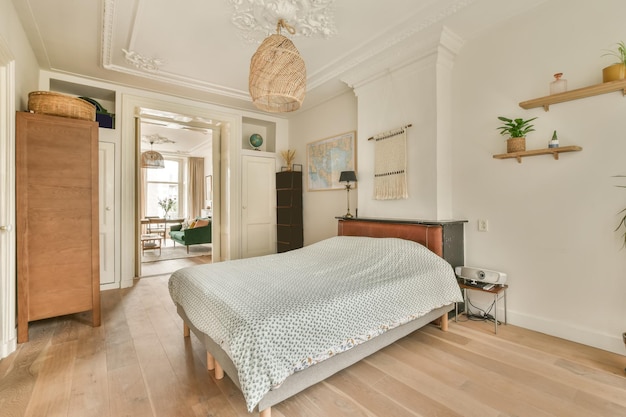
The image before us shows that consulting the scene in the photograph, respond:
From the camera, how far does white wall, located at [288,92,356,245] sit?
4.13 m

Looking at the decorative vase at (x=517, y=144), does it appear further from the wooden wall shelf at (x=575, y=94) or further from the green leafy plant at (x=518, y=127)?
the wooden wall shelf at (x=575, y=94)

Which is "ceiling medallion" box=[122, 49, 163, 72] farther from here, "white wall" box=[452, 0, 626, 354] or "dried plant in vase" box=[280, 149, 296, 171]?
"white wall" box=[452, 0, 626, 354]

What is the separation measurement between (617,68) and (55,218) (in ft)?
14.6

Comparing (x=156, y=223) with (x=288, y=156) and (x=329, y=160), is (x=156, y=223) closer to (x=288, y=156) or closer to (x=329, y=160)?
(x=288, y=156)

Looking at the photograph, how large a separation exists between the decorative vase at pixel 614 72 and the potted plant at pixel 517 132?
1.57 feet

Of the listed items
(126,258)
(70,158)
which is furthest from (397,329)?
(126,258)

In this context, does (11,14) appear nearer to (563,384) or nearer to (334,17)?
(334,17)

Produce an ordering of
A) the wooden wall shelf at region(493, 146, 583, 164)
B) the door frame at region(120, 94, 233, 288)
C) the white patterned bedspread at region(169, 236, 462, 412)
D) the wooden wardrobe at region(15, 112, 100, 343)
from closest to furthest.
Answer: the white patterned bedspread at region(169, 236, 462, 412) → the wooden wall shelf at region(493, 146, 583, 164) → the wooden wardrobe at region(15, 112, 100, 343) → the door frame at region(120, 94, 233, 288)

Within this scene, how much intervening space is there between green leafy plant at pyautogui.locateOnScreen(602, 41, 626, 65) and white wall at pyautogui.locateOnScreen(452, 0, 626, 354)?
39mm

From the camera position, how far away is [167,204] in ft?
29.9

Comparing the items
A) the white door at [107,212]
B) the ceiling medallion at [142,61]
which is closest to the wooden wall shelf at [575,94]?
the ceiling medallion at [142,61]

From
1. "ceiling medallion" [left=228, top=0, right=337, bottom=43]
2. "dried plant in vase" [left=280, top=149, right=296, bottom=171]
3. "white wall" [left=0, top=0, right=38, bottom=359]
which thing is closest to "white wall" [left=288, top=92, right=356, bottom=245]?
"dried plant in vase" [left=280, top=149, right=296, bottom=171]

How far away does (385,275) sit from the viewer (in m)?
2.13

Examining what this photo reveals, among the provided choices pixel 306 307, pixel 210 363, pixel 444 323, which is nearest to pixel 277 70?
pixel 306 307
